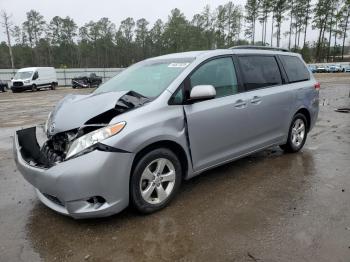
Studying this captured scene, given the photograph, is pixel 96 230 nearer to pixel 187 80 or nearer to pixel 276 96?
pixel 187 80

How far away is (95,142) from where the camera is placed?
9.95 ft

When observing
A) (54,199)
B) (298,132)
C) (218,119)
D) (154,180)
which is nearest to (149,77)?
(218,119)

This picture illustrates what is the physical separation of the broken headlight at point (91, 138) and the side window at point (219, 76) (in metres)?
1.18

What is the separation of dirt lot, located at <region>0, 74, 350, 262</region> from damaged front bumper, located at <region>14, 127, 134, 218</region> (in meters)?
0.29

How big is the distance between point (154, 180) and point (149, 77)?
4.56ft

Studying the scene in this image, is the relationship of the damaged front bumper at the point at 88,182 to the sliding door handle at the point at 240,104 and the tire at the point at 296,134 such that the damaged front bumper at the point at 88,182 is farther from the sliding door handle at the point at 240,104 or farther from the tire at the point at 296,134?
the tire at the point at 296,134

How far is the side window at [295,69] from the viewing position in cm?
540

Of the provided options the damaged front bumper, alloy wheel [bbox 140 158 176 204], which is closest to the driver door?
alloy wheel [bbox 140 158 176 204]

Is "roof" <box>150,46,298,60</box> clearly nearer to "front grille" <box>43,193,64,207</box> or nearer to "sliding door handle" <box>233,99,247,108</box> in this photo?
"sliding door handle" <box>233,99,247,108</box>

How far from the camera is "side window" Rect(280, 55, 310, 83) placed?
5396 mm

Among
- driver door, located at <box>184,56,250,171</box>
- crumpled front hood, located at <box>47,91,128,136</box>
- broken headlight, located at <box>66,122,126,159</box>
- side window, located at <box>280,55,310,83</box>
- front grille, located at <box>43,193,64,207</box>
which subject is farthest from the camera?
side window, located at <box>280,55,310,83</box>

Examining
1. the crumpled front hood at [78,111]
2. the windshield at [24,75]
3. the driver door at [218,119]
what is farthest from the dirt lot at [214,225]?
the windshield at [24,75]

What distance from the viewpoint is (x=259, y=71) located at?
15.8 ft

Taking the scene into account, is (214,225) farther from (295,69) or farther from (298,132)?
(295,69)
